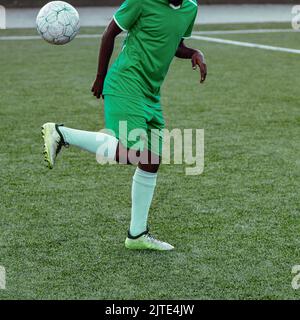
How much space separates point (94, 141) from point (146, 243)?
65 centimetres

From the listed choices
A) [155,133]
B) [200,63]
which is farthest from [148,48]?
[155,133]

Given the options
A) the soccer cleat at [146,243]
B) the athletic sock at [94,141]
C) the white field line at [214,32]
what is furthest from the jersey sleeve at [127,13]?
the white field line at [214,32]

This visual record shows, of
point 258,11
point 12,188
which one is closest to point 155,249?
point 12,188

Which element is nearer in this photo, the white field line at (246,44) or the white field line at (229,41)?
the white field line at (246,44)

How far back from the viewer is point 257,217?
5.60 metres

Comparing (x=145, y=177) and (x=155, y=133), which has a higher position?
(x=155, y=133)

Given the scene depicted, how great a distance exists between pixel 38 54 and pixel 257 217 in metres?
9.88

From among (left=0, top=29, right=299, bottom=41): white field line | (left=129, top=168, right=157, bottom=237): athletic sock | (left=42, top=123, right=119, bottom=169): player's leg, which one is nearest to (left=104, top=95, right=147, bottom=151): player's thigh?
(left=42, top=123, right=119, bottom=169): player's leg

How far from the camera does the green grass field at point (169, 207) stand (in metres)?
4.46

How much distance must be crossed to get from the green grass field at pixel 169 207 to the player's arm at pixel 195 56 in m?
0.99

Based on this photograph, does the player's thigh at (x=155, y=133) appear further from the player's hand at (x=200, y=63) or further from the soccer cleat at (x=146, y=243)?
the soccer cleat at (x=146, y=243)

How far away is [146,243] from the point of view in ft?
16.3

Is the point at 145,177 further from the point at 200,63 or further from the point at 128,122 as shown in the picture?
the point at 200,63

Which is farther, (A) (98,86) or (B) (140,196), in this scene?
(B) (140,196)
